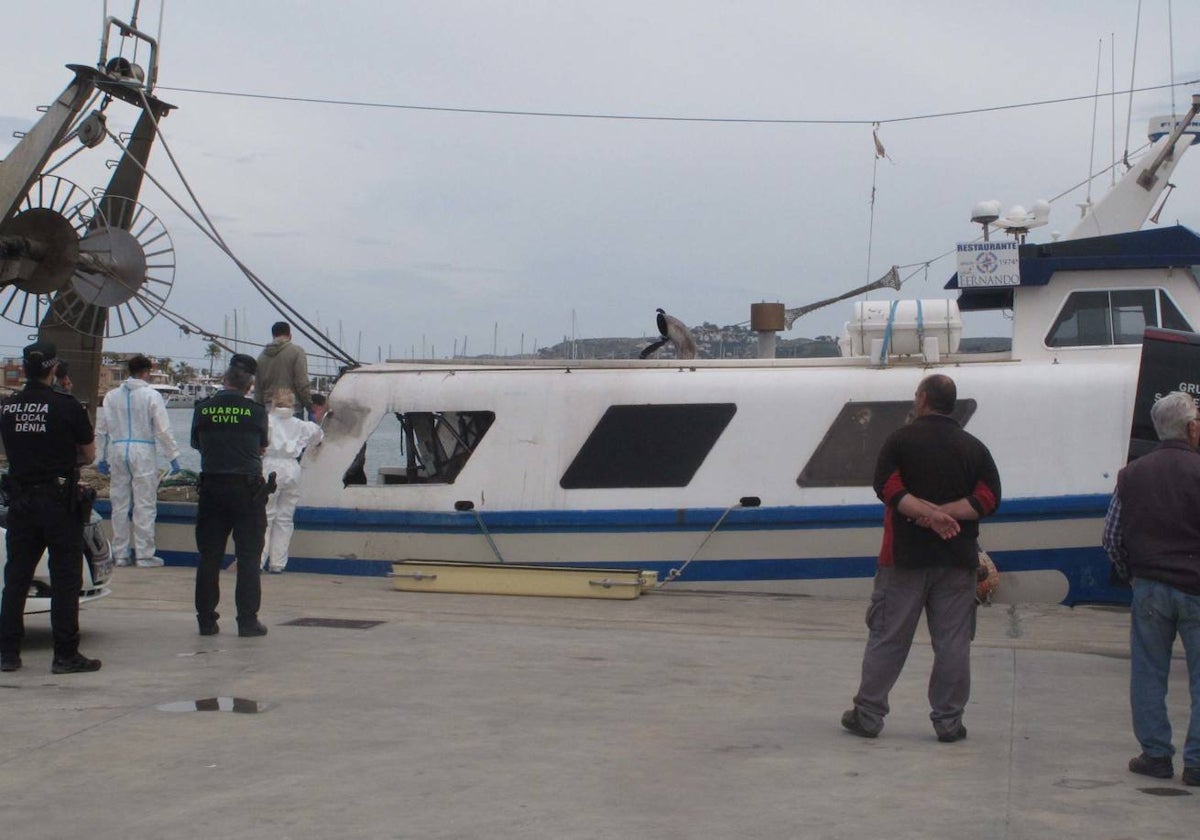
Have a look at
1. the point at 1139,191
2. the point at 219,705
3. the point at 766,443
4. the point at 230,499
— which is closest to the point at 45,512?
the point at 230,499

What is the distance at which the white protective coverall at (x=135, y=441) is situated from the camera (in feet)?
37.9

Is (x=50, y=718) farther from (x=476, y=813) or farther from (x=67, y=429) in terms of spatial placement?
(x=476, y=813)

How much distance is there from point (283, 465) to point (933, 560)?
22.0ft

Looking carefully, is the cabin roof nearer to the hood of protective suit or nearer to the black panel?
the black panel

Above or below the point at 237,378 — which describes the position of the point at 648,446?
below

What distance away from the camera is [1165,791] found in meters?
5.18

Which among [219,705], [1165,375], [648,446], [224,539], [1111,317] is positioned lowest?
[219,705]

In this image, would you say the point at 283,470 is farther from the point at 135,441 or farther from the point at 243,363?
the point at 243,363

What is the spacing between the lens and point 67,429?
7.24 metres

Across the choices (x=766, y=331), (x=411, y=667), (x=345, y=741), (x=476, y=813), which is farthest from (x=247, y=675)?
(x=766, y=331)

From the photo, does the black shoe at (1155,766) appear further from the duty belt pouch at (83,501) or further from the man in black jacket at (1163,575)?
the duty belt pouch at (83,501)

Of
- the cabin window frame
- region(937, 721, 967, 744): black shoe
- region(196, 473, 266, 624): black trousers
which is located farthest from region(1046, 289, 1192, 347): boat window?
region(196, 473, 266, 624): black trousers

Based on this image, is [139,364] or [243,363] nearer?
[243,363]

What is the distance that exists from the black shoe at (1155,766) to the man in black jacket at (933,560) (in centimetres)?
76
